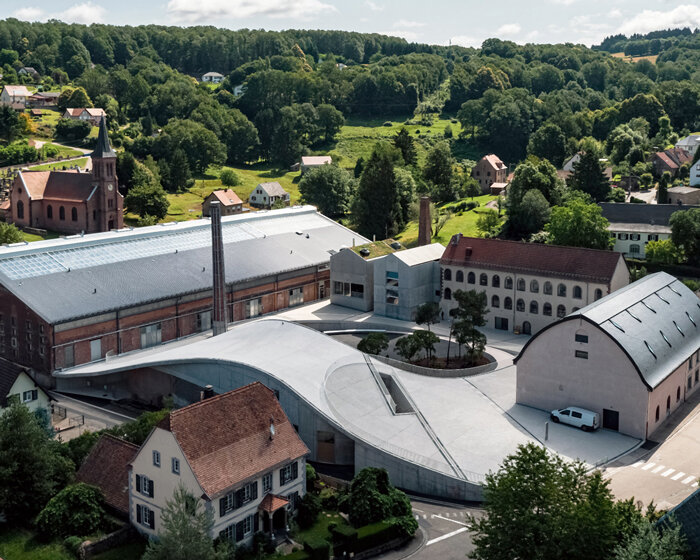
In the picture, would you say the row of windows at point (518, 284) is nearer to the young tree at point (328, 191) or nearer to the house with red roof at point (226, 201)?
the young tree at point (328, 191)

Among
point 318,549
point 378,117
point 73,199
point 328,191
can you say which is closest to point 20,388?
point 318,549

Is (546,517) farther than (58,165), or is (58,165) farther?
(58,165)

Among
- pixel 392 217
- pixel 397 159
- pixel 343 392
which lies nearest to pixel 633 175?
pixel 397 159

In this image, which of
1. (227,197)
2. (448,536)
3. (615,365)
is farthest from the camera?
(227,197)

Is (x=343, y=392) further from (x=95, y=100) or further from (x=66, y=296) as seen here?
(x=95, y=100)

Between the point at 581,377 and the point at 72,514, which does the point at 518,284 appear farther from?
the point at 72,514

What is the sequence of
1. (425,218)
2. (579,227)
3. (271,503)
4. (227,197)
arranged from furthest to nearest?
(227,197), (425,218), (579,227), (271,503)

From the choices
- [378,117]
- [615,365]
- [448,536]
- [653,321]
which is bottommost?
[448,536]

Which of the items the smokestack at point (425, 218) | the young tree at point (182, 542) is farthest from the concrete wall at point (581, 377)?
the smokestack at point (425, 218)

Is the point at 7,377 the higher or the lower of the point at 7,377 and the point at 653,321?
the lower
